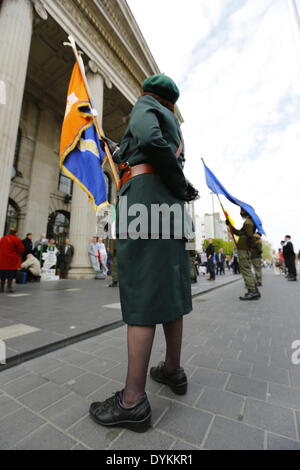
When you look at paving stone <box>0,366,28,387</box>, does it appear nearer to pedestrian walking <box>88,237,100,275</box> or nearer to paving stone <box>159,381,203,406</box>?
paving stone <box>159,381,203,406</box>

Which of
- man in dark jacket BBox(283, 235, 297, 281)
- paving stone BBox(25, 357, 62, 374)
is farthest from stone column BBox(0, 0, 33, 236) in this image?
man in dark jacket BBox(283, 235, 297, 281)

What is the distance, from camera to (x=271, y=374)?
173cm

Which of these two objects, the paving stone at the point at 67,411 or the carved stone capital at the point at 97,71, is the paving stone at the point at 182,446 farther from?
the carved stone capital at the point at 97,71

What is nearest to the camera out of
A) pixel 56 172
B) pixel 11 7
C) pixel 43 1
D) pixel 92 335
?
pixel 92 335

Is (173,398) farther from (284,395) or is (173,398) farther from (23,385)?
(23,385)

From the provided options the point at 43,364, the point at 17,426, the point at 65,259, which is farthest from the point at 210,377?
the point at 65,259

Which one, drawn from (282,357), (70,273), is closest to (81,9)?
(70,273)

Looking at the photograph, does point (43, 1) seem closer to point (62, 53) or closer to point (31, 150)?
point (62, 53)

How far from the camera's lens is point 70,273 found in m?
10.1

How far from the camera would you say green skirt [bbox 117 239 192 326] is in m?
1.15

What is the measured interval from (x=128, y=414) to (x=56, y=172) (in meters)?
14.8

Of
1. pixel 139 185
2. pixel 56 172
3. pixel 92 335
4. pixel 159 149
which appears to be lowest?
pixel 92 335

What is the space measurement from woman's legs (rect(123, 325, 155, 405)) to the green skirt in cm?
6

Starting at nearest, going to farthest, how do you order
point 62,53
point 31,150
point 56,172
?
1. point 62,53
2. point 31,150
3. point 56,172
